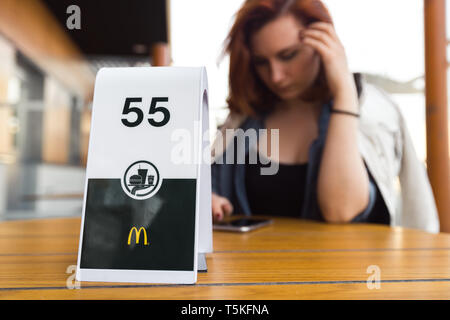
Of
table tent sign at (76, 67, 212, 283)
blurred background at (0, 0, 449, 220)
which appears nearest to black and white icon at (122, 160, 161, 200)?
table tent sign at (76, 67, 212, 283)

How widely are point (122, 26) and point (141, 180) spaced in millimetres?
4572

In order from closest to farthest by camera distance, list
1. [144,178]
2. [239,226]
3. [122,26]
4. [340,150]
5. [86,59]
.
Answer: [144,178] < [239,226] < [340,150] < [122,26] < [86,59]

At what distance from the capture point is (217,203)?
1.12 meters

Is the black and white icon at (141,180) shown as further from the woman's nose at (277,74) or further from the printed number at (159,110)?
the woman's nose at (277,74)

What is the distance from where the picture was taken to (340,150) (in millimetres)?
1227

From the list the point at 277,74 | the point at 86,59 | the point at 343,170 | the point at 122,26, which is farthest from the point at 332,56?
the point at 86,59

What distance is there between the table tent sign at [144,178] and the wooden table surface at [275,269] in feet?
0.08

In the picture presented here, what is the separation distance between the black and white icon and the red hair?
1244mm

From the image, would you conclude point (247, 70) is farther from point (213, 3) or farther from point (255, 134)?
point (213, 3)

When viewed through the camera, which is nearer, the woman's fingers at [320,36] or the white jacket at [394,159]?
the woman's fingers at [320,36]

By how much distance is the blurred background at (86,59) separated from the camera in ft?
5.32

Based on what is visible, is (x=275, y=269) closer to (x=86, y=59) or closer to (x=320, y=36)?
(x=320, y=36)

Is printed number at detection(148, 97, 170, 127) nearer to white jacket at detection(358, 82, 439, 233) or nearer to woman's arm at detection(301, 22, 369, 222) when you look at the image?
woman's arm at detection(301, 22, 369, 222)
